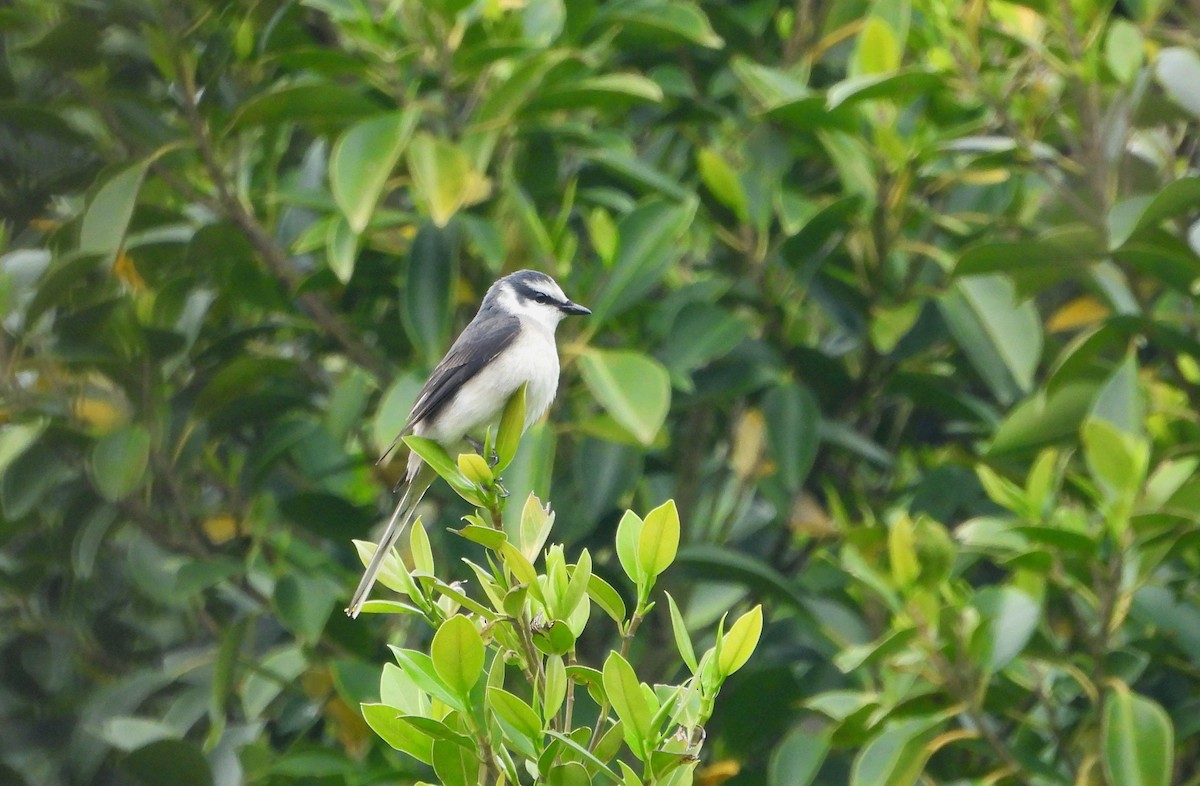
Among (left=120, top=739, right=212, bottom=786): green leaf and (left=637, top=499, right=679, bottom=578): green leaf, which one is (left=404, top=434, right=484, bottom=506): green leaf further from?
(left=120, top=739, right=212, bottom=786): green leaf

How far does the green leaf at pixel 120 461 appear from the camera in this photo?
440cm

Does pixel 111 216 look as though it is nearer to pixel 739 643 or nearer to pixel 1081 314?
pixel 739 643

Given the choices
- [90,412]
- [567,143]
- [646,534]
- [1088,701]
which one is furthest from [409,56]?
[1088,701]

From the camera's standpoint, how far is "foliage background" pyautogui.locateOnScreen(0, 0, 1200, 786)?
422 cm

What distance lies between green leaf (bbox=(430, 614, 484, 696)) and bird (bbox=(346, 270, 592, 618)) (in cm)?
178

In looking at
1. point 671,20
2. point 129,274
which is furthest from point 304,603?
point 671,20

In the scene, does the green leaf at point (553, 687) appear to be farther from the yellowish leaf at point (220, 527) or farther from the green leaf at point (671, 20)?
the yellowish leaf at point (220, 527)

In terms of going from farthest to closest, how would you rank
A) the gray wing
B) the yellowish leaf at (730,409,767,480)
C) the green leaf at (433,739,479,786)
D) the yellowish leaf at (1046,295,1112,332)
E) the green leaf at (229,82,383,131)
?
the yellowish leaf at (1046,295,1112,332) < the yellowish leaf at (730,409,767,480) < the green leaf at (229,82,383,131) < the gray wing < the green leaf at (433,739,479,786)

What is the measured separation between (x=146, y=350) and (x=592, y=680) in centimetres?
279

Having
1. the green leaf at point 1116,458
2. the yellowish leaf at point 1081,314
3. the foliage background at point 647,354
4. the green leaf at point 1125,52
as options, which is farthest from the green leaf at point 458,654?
the yellowish leaf at point 1081,314

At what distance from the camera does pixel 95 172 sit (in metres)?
4.82

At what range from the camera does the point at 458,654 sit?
212 cm

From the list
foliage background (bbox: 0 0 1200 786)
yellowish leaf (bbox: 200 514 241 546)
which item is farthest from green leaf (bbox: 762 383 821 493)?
yellowish leaf (bbox: 200 514 241 546)

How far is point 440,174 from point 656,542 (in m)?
2.18
